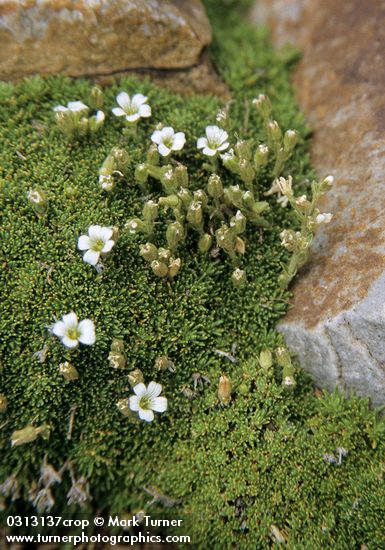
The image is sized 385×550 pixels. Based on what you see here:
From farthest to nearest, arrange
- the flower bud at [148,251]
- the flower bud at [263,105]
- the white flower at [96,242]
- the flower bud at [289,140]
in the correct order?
the flower bud at [263,105], the flower bud at [289,140], the flower bud at [148,251], the white flower at [96,242]

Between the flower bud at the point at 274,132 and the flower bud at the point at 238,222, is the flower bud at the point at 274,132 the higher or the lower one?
the higher one

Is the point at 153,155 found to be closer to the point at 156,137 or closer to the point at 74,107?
the point at 156,137

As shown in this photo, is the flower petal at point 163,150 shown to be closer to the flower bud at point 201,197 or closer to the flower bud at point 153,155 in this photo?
the flower bud at point 153,155

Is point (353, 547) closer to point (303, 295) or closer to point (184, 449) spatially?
point (184, 449)

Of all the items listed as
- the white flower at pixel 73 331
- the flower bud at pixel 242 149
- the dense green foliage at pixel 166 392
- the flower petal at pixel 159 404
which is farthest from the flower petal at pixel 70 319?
the flower bud at pixel 242 149

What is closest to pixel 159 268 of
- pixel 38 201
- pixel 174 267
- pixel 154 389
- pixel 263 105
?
pixel 174 267

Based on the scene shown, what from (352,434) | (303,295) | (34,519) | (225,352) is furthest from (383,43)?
(34,519)
